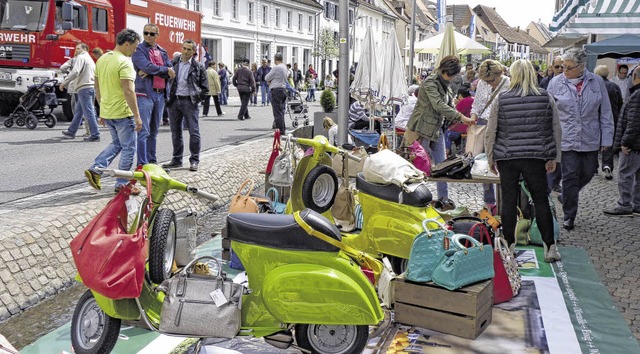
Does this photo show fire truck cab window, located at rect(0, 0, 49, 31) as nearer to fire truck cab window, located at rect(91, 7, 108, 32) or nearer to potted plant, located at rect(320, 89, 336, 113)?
fire truck cab window, located at rect(91, 7, 108, 32)

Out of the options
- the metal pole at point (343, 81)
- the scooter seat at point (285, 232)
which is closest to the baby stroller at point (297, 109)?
the metal pole at point (343, 81)

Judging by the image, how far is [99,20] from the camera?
19391 mm

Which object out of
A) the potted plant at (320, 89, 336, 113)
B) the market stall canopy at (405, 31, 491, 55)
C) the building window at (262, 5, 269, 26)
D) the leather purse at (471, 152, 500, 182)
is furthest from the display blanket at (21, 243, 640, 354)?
the building window at (262, 5, 269, 26)

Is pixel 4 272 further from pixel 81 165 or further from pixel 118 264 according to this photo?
pixel 81 165

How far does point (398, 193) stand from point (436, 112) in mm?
2846

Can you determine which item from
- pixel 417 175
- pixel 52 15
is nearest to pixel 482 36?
pixel 52 15

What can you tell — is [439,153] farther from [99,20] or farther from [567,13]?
[99,20]

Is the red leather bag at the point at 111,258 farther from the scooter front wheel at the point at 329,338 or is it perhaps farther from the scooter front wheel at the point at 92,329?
the scooter front wheel at the point at 329,338

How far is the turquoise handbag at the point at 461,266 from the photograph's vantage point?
183 inches

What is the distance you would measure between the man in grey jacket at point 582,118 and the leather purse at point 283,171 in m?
3.18

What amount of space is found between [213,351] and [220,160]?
6465mm

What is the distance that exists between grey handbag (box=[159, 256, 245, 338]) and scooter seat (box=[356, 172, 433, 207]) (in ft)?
6.25

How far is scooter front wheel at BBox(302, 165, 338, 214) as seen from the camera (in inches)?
224

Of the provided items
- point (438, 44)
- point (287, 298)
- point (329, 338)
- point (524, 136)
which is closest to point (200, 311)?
point (287, 298)
